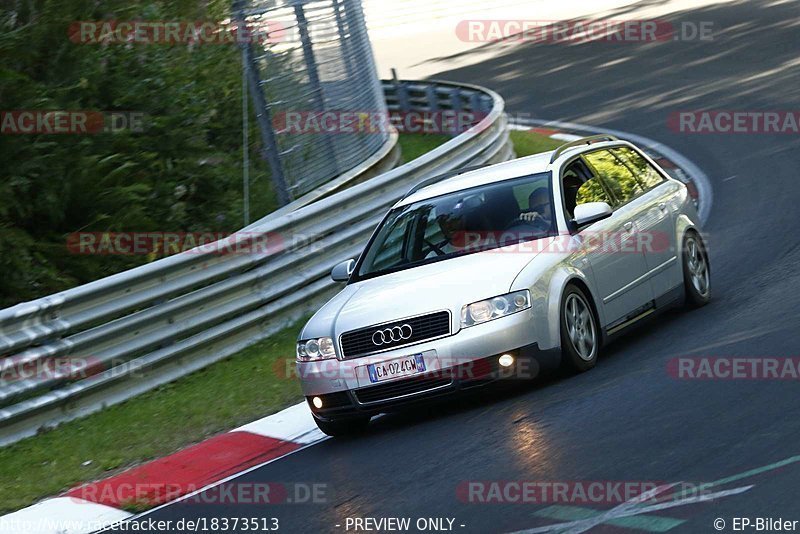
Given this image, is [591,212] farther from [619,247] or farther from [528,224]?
[619,247]

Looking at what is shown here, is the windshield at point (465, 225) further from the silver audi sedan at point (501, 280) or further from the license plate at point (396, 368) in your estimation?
the license plate at point (396, 368)

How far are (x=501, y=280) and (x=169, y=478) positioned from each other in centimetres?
247

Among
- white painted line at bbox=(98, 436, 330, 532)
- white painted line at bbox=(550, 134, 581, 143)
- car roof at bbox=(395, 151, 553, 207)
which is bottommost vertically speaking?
white painted line at bbox=(550, 134, 581, 143)

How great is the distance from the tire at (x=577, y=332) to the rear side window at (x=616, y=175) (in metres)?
1.48

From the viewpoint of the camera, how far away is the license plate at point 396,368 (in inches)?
327

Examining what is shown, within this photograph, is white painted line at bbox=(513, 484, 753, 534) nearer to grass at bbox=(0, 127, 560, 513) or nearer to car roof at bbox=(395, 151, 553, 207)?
grass at bbox=(0, 127, 560, 513)

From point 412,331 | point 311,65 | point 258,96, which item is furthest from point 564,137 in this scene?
point 412,331

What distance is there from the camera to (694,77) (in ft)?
85.4

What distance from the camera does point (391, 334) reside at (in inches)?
331

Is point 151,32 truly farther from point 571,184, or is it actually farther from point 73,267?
point 571,184

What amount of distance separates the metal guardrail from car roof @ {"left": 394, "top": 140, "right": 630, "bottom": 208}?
203 centimetres

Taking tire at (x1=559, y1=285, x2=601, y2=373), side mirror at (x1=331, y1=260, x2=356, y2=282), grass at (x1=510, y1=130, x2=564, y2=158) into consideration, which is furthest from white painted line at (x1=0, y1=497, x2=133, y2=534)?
grass at (x1=510, y1=130, x2=564, y2=158)

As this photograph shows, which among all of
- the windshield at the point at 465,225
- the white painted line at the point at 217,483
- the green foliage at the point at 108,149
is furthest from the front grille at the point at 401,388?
the green foliage at the point at 108,149

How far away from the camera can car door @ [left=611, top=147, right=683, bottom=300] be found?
10211 mm
